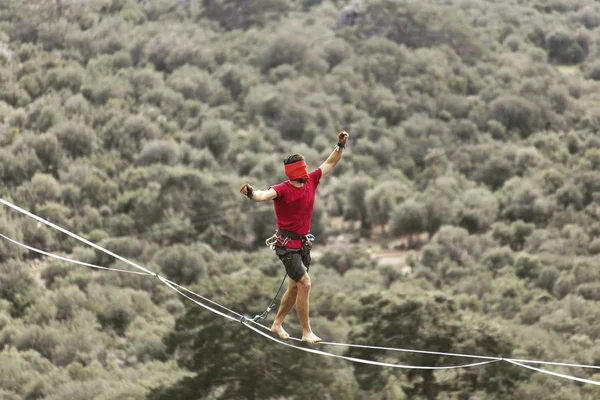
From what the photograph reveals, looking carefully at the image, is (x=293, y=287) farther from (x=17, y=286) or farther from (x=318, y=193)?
(x=318, y=193)

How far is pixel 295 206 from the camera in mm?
9727

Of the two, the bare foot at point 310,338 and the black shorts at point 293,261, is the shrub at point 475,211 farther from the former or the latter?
the black shorts at point 293,261

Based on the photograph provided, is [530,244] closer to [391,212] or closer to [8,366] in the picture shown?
[391,212]

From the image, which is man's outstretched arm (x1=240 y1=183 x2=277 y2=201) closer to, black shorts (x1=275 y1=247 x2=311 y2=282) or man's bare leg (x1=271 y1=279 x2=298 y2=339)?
black shorts (x1=275 y1=247 x2=311 y2=282)

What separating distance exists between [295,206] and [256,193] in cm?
103

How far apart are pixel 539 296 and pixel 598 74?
52.7 meters

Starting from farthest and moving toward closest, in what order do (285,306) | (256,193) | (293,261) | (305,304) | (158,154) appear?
(158,154) < (285,306) < (305,304) < (293,261) < (256,193)

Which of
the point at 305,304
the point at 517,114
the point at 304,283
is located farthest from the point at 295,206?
the point at 517,114

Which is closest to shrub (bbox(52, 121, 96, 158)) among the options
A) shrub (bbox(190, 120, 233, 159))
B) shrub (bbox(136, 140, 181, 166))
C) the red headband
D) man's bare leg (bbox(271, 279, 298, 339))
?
shrub (bbox(136, 140, 181, 166))

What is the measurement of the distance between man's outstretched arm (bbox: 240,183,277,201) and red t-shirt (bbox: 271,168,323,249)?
0.24 m

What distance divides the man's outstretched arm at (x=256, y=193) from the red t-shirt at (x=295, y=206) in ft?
0.79

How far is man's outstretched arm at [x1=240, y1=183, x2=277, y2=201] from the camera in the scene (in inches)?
335

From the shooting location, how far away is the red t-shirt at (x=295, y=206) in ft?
31.4

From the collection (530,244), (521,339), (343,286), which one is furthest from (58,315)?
(530,244)
